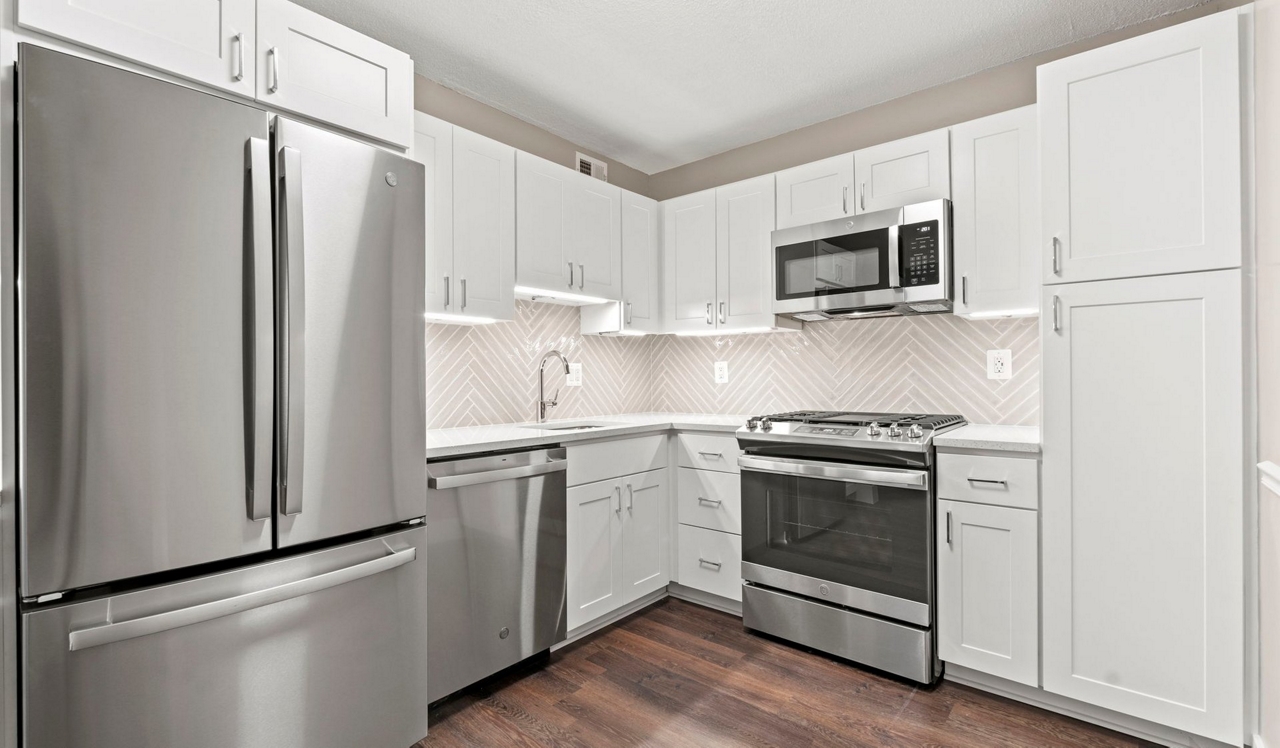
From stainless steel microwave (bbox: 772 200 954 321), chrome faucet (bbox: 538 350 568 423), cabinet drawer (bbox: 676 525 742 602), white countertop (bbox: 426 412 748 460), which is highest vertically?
stainless steel microwave (bbox: 772 200 954 321)

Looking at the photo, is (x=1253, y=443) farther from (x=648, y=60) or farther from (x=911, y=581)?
(x=648, y=60)

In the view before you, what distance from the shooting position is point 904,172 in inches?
106

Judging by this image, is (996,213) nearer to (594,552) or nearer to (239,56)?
(594,552)

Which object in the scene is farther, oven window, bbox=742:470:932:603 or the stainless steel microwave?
the stainless steel microwave

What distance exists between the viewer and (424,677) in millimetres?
1938

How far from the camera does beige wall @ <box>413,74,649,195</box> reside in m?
2.79

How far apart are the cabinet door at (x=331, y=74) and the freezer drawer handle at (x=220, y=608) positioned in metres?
1.32

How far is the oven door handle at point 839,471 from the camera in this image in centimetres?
232

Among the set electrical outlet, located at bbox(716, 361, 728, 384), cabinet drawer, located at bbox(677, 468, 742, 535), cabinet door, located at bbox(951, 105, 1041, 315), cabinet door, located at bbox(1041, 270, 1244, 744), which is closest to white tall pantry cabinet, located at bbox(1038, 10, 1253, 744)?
cabinet door, located at bbox(1041, 270, 1244, 744)

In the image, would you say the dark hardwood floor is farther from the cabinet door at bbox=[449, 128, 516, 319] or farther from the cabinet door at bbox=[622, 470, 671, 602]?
the cabinet door at bbox=[449, 128, 516, 319]

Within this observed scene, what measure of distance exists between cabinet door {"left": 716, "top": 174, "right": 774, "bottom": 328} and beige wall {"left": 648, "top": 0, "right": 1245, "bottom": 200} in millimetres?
395

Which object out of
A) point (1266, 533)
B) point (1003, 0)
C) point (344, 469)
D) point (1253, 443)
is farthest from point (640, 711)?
point (1003, 0)

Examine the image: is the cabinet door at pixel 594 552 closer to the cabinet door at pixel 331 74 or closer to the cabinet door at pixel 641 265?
the cabinet door at pixel 641 265

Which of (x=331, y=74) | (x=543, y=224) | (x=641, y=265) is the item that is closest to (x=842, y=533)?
(x=641, y=265)
